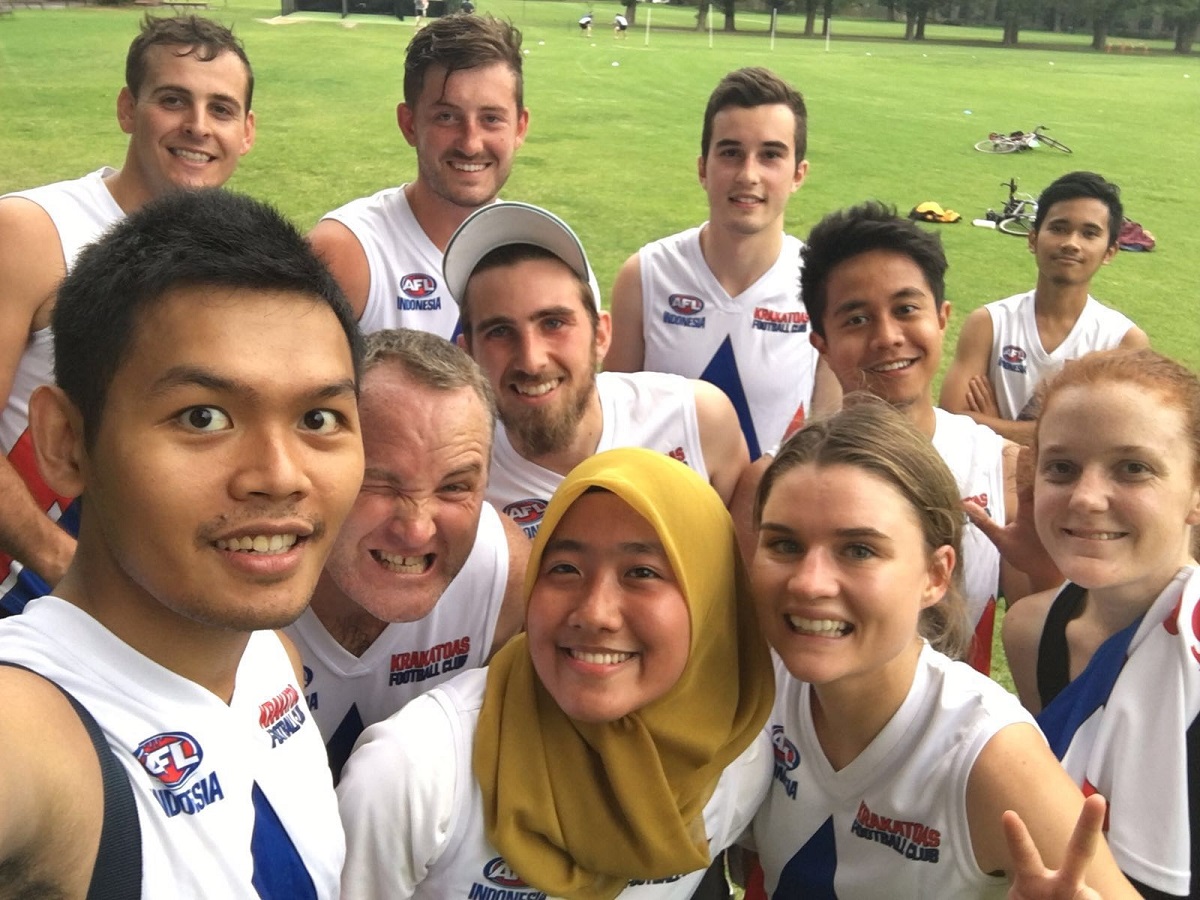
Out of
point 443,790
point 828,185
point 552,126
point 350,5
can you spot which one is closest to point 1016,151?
point 828,185

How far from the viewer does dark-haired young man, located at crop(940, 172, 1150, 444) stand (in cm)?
598

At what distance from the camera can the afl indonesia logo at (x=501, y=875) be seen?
2270 mm

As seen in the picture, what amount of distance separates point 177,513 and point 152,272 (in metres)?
0.42

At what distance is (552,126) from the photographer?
24.0 m

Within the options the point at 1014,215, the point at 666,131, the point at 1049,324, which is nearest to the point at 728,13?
the point at 666,131

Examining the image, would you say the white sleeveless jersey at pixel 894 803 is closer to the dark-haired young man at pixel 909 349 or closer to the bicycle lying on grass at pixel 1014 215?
the dark-haired young man at pixel 909 349

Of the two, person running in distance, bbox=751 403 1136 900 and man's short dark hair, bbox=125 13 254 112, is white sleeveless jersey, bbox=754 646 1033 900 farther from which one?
man's short dark hair, bbox=125 13 254 112

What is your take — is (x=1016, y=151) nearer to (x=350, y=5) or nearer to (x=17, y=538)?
(x=17, y=538)

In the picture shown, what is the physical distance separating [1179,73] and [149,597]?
182 feet

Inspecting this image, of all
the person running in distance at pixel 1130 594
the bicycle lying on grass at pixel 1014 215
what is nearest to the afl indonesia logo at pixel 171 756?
the person running in distance at pixel 1130 594

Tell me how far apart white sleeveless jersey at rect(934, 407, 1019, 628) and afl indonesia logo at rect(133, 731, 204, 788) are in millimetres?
2636

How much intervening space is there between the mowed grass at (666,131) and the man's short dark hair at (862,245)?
766 cm

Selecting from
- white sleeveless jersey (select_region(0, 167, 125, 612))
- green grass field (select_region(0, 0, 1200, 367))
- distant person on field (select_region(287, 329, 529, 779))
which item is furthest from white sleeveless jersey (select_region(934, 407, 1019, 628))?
green grass field (select_region(0, 0, 1200, 367))

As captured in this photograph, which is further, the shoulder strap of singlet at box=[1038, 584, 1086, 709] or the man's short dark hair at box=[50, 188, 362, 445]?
the shoulder strap of singlet at box=[1038, 584, 1086, 709]
